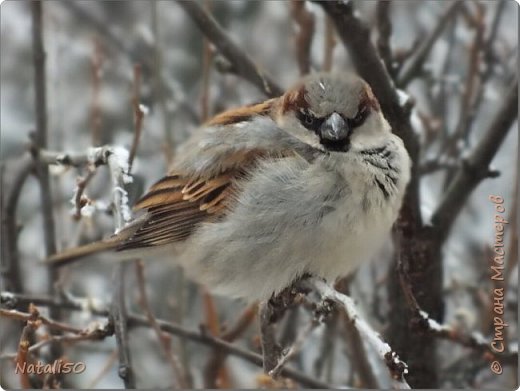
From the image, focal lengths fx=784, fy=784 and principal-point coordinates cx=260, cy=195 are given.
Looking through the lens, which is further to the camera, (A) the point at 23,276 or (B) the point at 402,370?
(A) the point at 23,276

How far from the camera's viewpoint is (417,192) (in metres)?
1.77

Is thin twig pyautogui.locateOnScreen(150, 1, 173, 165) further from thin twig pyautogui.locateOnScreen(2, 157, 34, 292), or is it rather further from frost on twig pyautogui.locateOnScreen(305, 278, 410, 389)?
frost on twig pyautogui.locateOnScreen(305, 278, 410, 389)

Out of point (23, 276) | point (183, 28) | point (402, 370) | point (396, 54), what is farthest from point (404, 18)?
point (23, 276)

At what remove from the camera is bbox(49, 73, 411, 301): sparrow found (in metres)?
1.56

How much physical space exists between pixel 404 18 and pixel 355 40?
0.19 meters

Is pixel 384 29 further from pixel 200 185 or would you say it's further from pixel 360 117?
pixel 200 185

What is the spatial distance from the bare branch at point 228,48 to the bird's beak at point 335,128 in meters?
0.24

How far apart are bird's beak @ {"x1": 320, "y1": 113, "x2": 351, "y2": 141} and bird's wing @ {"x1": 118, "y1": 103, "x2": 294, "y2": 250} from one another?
0.13 meters

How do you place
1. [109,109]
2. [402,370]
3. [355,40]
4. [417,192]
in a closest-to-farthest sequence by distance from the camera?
1. [402,370]
2. [355,40]
3. [417,192]
4. [109,109]

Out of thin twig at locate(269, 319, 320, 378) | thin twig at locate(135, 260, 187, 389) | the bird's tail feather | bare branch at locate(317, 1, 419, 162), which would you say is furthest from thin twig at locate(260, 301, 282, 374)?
bare branch at locate(317, 1, 419, 162)

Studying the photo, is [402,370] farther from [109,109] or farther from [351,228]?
[109,109]

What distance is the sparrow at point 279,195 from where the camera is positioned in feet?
5.11

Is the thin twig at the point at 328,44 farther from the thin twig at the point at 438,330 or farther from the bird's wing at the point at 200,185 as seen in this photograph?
the thin twig at the point at 438,330

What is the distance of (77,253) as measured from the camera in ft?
5.78
